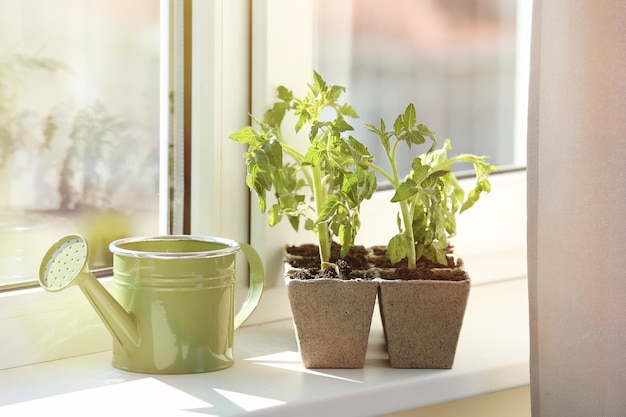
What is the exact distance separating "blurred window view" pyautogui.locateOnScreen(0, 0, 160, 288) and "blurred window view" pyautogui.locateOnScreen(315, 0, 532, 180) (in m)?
0.34

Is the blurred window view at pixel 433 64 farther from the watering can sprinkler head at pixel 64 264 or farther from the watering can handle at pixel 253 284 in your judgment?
the watering can sprinkler head at pixel 64 264

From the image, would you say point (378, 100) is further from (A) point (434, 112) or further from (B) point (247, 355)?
(B) point (247, 355)

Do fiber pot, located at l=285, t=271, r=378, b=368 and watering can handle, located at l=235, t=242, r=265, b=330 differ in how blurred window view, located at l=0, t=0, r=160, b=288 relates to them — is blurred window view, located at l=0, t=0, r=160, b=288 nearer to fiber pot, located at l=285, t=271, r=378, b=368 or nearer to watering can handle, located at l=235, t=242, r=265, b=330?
watering can handle, located at l=235, t=242, r=265, b=330

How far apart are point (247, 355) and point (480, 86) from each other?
799mm

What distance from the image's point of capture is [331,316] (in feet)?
3.33

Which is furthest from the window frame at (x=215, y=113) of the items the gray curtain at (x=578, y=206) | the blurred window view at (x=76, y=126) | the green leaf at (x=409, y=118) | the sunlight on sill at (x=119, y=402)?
the gray curtain at (x=578, y=206)

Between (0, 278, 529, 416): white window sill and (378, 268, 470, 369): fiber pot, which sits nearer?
(0, 278, 529, 416): white window sill

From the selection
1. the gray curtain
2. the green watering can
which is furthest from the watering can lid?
the gray curtain

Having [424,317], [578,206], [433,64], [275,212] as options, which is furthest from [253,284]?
[433,64]

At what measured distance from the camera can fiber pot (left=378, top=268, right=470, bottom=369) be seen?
1.01 meters

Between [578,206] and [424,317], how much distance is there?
21 centimetres

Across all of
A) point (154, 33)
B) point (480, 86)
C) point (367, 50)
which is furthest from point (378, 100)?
point (154, 33)

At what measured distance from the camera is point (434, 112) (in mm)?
1595

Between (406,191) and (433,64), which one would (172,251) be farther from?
(433,64)
